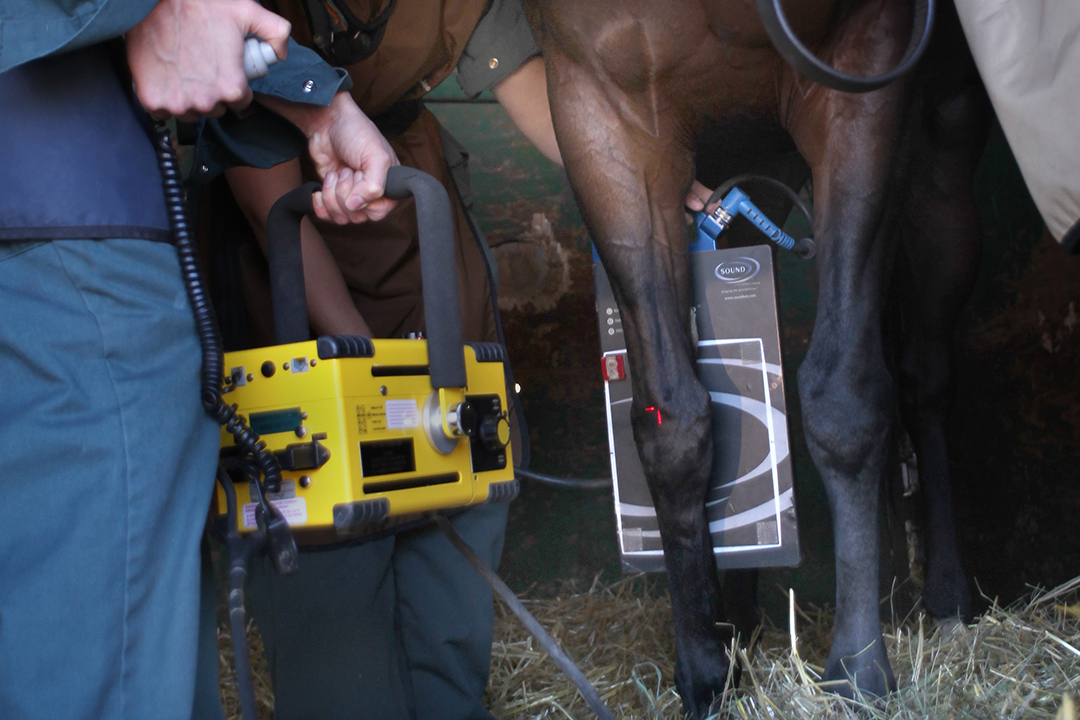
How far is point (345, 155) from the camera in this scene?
105cm

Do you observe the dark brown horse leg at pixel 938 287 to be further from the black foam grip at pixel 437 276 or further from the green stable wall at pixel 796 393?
the black foam grip at pixel 437 276

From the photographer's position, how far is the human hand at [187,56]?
82 centimetres

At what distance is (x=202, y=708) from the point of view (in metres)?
0.91

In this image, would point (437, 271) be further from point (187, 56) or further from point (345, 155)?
point (187, 56)

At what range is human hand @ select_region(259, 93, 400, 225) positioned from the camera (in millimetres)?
1022

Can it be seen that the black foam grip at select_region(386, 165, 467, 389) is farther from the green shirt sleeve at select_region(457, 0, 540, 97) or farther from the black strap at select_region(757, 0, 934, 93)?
the green shirt sleeve at select_region(457, 0, 540, 97)

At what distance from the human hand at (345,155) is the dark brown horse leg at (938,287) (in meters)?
0.99

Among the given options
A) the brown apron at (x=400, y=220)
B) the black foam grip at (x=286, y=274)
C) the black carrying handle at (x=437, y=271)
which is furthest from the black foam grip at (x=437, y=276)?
the brown apron at (x=400, y=220)

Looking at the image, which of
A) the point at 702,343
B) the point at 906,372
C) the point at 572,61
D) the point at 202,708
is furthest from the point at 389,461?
the point at 906,372

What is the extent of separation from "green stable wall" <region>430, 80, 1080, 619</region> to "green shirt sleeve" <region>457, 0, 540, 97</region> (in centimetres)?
71

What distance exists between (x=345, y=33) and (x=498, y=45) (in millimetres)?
275

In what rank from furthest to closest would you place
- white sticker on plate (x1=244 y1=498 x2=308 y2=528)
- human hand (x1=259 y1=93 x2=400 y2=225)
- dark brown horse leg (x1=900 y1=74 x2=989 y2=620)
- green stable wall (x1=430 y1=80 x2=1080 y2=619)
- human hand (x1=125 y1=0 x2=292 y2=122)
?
green stable wall (x1=430 y1=80 x2=1080 y2=619), dark brown horse leg (x1=900 y1=74 x2=989 y2=620), human hand (x1=259 y1=93 x2=400 y2=225), white sticker on plate (x1=244 y1=498 x2=308 y2=528), human hand (x1=125 y1=0 x2=292 y2=122)

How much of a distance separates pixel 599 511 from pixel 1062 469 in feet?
3.31

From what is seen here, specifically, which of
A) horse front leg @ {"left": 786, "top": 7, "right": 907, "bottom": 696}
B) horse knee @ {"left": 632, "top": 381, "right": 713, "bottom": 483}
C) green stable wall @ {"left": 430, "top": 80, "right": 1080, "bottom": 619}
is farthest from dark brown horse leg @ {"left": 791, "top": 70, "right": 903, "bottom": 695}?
green stable wall @ {"left": 430, "top": 80, "right": 1080, "bottom": 619}
